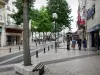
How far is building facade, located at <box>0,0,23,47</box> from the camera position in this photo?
4933 cm

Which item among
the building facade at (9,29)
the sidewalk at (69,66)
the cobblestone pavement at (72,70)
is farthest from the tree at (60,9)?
the cobblestone pavement at (72,70)

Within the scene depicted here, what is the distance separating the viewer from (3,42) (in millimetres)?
48594

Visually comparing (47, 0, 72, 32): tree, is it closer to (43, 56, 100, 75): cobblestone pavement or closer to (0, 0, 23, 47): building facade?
(0, 0, 23, 47): building facade

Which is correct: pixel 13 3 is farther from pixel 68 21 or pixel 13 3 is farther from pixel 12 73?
pixel 12 73

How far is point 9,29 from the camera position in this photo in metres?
53.5

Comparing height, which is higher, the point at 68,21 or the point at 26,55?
the point at 68,21

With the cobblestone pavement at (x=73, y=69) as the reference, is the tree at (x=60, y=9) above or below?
above

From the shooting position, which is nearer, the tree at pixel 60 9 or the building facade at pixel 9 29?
the tree at pixel 60 9

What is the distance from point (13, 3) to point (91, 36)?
2460cm

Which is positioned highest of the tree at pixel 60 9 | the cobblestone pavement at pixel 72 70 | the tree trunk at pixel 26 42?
the tree at pixel 60 9

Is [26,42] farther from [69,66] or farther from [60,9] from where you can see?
[60,9]

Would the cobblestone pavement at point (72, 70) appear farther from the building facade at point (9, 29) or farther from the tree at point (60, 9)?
the building facade at point (9, 29)

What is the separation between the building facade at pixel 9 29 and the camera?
162ft

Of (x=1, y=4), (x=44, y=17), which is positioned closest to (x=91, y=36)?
(x=1, y=4)
